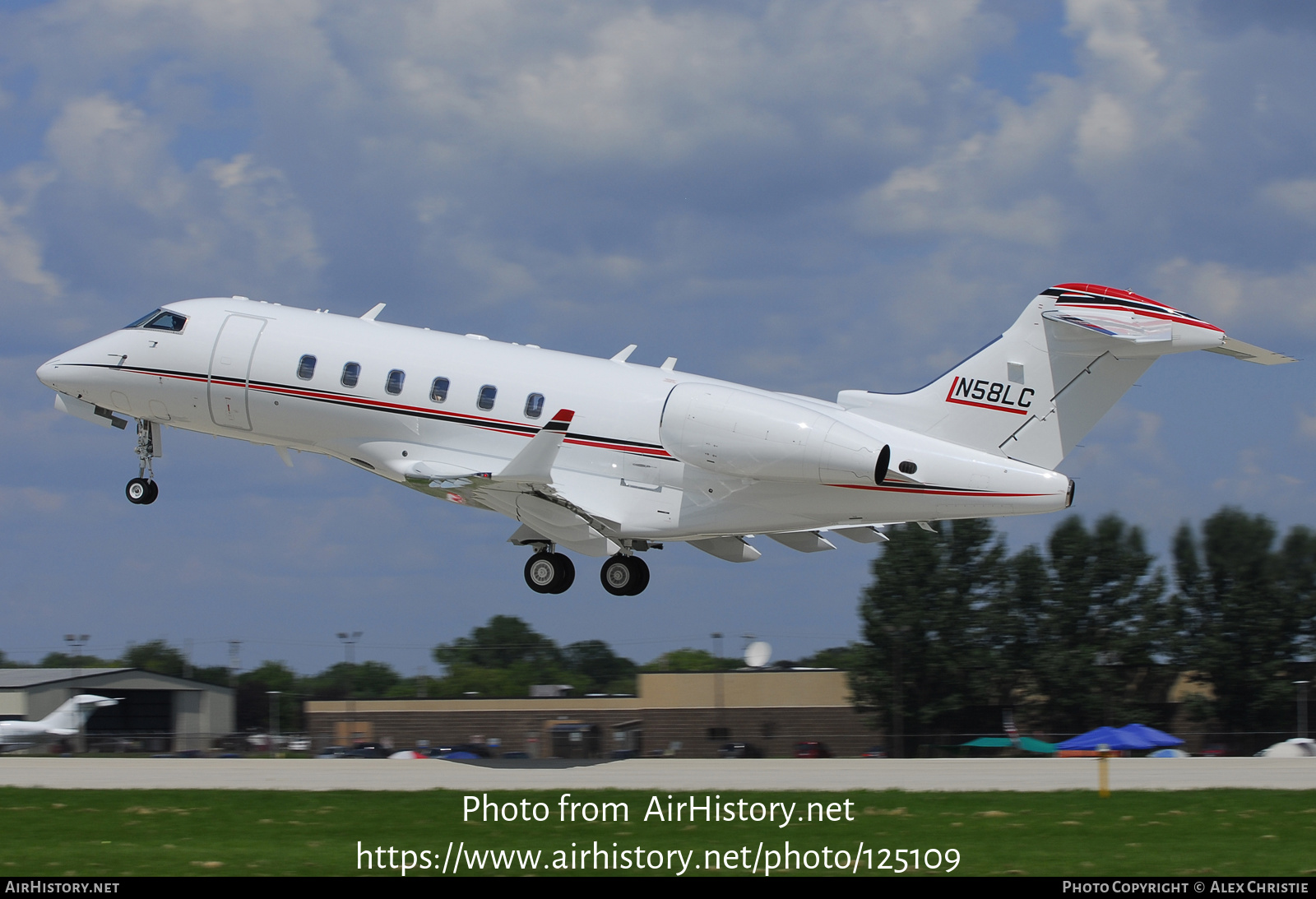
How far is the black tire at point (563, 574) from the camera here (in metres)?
25.6

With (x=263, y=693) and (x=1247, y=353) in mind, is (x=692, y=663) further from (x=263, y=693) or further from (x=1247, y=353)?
(x=1247, y=353)

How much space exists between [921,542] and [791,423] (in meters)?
42.1

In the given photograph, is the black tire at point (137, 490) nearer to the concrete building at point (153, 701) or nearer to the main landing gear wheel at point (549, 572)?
the main landing gear wheel at point (549, 572)

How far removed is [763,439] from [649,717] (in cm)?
2674

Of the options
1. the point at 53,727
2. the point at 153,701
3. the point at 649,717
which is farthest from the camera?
the point at 153,701

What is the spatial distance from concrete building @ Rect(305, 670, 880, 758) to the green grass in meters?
23.3

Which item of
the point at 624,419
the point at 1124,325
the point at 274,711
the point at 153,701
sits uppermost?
the point at 1124,325

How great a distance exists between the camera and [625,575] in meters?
25.5

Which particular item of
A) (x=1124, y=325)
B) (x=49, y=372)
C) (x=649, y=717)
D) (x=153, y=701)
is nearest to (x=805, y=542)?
(x=1124, y=325)

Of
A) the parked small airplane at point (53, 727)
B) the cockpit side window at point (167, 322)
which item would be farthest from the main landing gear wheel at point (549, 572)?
the parked small airplane at point (53, 727)

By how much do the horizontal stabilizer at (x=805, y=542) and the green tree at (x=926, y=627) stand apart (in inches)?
1200

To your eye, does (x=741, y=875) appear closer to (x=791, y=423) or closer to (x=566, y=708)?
(x=791, y=423)
